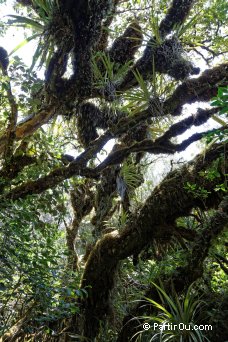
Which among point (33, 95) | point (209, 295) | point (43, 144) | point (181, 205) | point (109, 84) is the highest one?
point (109, 84)

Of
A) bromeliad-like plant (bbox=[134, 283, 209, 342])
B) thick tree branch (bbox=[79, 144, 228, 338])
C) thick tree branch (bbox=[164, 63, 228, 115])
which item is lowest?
bromeliad-like plant (bbox=[134, 283, 209, 342])

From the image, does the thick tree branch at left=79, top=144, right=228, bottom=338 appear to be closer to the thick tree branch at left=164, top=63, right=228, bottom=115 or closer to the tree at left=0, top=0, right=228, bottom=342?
the tree at left=0, top=0, right=228, bottom=342

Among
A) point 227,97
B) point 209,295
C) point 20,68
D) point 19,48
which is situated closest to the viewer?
point 227,97

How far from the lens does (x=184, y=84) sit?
3.78 metres

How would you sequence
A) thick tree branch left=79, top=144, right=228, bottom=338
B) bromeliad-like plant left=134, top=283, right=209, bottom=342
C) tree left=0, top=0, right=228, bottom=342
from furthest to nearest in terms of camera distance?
thick tree branch left=79, top=144, right=228, bottom=338 → tree left=0, top=0, right=228, bottom=342 → bromeliad-like plant left=134, top=283, right=209, bottom=342

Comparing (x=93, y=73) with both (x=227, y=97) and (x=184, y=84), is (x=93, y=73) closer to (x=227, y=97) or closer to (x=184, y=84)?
(x=184, y=84)

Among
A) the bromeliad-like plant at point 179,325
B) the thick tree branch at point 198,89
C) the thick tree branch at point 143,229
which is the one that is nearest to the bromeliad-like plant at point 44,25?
the thick tree branch at point 198,89

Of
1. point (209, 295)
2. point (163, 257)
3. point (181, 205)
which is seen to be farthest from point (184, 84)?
point (209, 295)

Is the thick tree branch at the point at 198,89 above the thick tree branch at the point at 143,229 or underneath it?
above

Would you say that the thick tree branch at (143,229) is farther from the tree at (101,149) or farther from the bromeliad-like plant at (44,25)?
the bromeliad-like plant at (44,25)

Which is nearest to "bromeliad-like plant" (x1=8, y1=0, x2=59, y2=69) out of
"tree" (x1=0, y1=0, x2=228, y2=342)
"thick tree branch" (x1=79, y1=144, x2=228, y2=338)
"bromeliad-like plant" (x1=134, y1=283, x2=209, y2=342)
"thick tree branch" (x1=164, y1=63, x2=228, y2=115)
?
"tree" (x1=0, y1=0, x2=228, y2=342)

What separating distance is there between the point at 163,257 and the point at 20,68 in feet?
9.25

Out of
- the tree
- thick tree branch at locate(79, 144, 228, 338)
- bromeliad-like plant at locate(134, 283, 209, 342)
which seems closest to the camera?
bromeliad-like plant at locate(134, 283, 209, 342)

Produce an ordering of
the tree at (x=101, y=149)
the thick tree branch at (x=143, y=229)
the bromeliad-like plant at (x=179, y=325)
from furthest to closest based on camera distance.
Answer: the thick tree branch at (x=143, y=229)
the tree at (x=101, y=149)
the bromeliad-like plant at (x=179, y=325)
